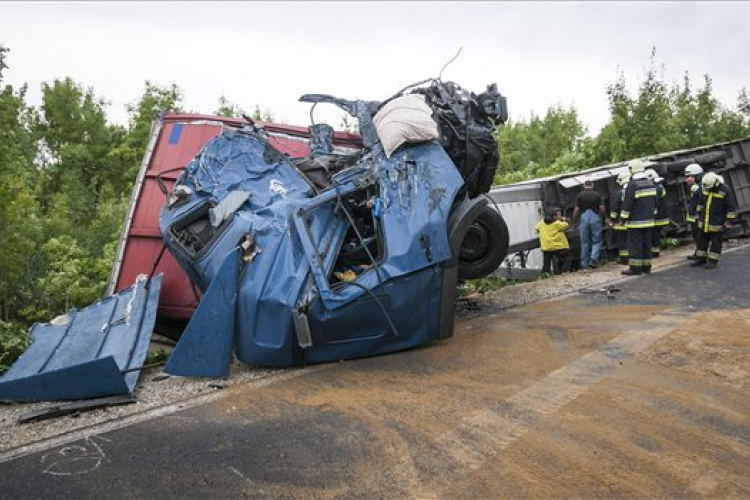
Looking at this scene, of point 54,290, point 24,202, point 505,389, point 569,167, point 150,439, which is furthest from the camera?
point 569,167

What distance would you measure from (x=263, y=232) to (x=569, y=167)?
14039mm

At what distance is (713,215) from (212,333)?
7.50m

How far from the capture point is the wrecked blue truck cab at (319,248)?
14.2 feet

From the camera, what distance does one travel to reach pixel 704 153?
38.7 ft

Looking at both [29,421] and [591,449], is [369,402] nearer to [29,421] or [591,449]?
[591,449]

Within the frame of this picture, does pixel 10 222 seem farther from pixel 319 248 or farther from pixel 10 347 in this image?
pixel 319 248

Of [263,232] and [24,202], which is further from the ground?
[24,202]

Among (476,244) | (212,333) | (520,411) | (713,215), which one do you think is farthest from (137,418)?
(713,215)

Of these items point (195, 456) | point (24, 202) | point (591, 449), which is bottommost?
point (591, 449)

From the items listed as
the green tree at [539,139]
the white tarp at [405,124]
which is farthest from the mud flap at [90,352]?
the green tree at [539,139]

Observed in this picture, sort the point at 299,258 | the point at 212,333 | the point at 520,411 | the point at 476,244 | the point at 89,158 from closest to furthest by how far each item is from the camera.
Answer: the point at 520,411 → the point at 212,333 → the point at 299,258 → the point at 476,244 → the point at 89,158

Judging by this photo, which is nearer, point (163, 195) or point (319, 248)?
point (319, 248)

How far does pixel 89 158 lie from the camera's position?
23.1m

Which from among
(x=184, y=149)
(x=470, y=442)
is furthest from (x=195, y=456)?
(x=184, y=149)
